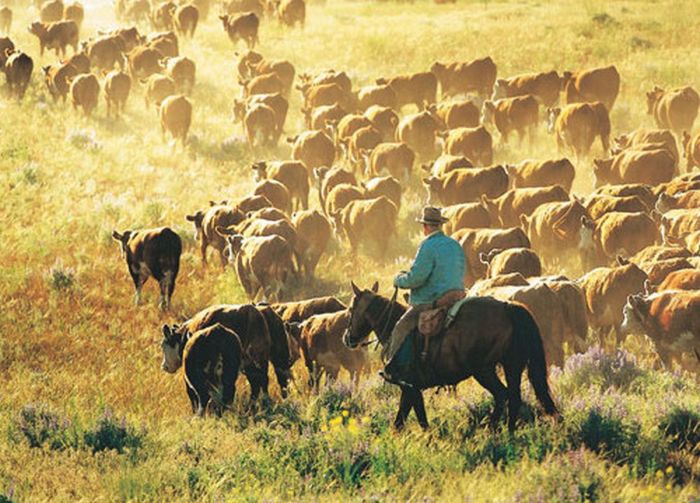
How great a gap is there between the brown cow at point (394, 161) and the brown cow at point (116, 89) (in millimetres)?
10128

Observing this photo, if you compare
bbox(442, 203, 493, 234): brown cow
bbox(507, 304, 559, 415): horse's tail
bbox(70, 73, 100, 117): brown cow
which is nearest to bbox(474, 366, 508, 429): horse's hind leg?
bbox(507, 304, 559, 415): horse's tail

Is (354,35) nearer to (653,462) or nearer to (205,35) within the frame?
(205,35)

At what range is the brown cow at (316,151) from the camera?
83.3 feet

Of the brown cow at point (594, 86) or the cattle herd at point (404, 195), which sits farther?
the brown cow at point (594, 86)

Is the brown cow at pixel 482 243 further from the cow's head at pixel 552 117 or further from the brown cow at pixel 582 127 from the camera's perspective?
the cow's head at pixel 552 117

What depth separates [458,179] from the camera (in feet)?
70.9

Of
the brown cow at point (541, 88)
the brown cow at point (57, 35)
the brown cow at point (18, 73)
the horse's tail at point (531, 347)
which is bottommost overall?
the brown cow at point (541, 88)

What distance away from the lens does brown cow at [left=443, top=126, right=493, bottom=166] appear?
81.9ft

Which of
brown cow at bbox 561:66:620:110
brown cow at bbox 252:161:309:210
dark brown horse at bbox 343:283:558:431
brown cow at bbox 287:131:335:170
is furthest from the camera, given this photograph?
brown cow at bbox 561:66:620:110

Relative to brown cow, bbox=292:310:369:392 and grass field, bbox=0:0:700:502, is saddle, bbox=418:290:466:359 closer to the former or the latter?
grass field, bbox=0:0:700:502

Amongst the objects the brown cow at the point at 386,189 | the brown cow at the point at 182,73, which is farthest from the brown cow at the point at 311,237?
the brown cow at the point at 182,73

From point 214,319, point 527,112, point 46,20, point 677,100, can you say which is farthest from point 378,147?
point 46,20

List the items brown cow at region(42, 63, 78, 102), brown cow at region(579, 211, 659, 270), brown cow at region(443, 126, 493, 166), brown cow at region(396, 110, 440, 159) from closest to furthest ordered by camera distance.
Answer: brown cow at region(579, 211, 659, 270), brown cow at region(443, 126, 493, 166), brown cow at region(396, 110, 440, 159), brown cow at region(42, 63, 78, 102)

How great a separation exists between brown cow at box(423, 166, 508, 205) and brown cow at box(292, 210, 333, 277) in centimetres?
382
